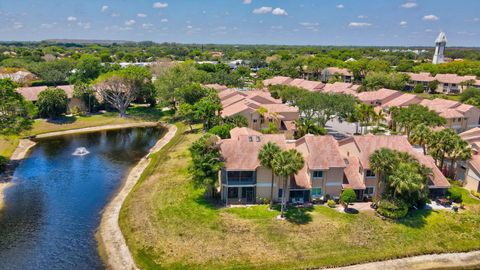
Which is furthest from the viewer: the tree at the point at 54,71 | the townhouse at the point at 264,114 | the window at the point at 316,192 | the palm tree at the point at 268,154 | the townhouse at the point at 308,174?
the tree at the point at 54,71

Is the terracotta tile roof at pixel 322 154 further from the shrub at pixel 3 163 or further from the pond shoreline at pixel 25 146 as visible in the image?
the shrub at pixel 3 163

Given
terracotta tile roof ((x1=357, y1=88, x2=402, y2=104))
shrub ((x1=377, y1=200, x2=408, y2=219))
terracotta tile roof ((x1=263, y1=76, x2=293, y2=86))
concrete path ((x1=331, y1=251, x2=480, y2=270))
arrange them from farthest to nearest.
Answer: terracotta tile roof ((x1=263, y1=76, x2=293, y2=86)), terracotta tile roof ((x1=357, y1=88, x2=402, y2=104)), shrub ((x1=377, y1=200, x2=408, y2=219)), concrete path ((x1=331, y1=251, x2=480, y2=270))

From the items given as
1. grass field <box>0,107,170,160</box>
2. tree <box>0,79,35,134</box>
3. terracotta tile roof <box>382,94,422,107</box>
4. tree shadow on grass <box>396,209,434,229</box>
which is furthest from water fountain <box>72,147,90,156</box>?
terracotta tile roof <box>382,94,422,107</box>

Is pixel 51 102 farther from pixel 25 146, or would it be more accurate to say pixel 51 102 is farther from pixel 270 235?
pixel 270 235

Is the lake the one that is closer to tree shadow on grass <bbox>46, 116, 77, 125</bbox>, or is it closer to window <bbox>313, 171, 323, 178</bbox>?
tree shadow on grass <bbox>46, 116, 77, 125</bbox>

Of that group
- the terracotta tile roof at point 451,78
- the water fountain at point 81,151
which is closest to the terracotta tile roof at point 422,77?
the terracotta tile roof at point 451,78

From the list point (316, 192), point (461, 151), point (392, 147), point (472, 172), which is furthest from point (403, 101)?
point (316, 192)
